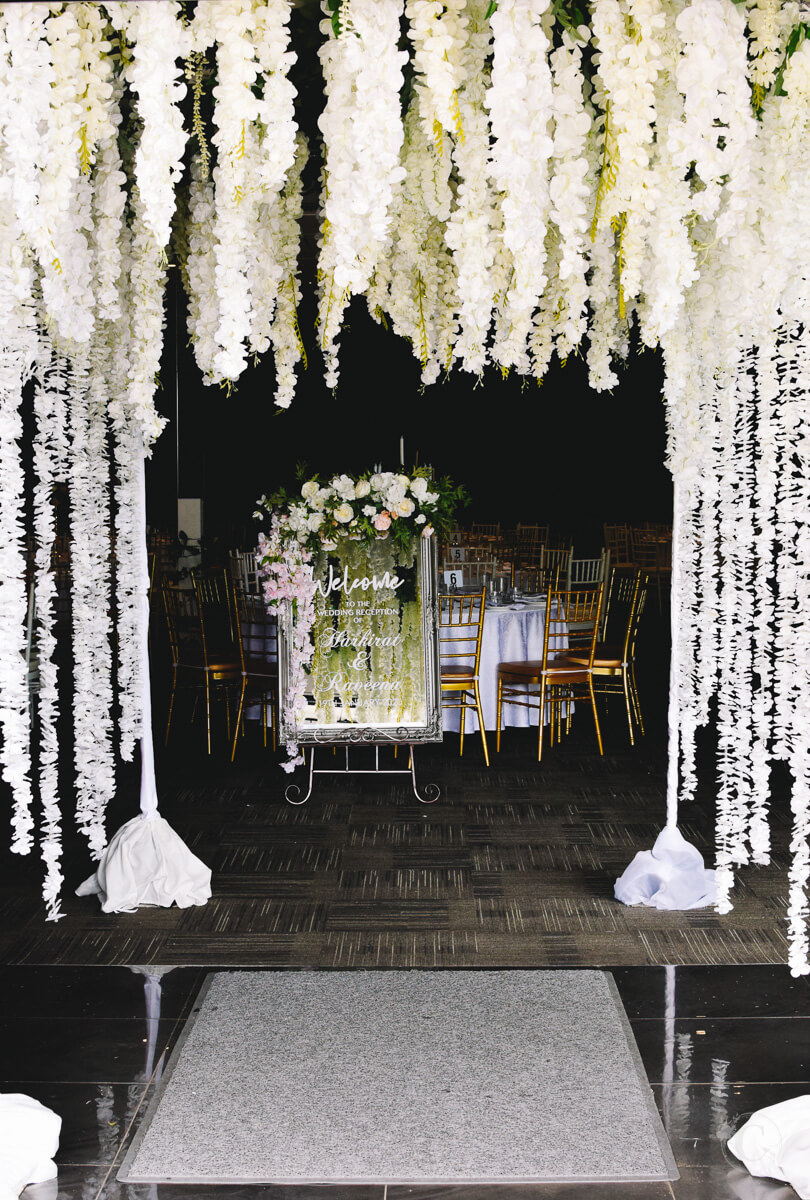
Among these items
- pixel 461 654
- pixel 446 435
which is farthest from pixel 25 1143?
pixel 446 435

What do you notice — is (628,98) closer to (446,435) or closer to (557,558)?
(557,558)

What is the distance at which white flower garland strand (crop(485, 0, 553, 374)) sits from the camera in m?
2.22

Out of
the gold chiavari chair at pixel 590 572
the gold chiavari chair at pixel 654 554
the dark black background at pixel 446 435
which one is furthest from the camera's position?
the dark black background at pixel 446 435

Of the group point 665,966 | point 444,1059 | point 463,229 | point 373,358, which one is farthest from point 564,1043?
point 373,358

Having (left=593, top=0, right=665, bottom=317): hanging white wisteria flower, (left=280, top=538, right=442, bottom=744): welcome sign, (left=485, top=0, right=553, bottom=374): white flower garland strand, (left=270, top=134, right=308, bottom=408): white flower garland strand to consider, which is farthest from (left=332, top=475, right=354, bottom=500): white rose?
(left=593, top=0, right=665, bottom=317): hanging white wisteria flower

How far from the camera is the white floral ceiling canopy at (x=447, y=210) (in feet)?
7.34

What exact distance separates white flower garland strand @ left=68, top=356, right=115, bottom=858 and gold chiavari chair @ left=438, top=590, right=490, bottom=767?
267cm

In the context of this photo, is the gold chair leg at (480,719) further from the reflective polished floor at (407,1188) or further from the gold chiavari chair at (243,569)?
the reflective polished floor at (407,1188)

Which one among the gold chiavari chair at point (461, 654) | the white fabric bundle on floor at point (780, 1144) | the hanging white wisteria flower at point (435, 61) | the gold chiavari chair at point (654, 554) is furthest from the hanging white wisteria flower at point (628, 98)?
the gold chiavari chair at point (654, 554)

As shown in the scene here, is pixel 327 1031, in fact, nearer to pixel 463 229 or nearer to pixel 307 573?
pixel 463 229

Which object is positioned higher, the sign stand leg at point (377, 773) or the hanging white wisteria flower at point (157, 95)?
the hanging white wisteria flower at point (157, 95)

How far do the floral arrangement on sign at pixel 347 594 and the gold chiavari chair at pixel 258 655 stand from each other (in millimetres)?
892

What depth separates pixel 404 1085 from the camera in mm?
2639

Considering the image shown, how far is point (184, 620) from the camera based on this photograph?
24.3 feet
